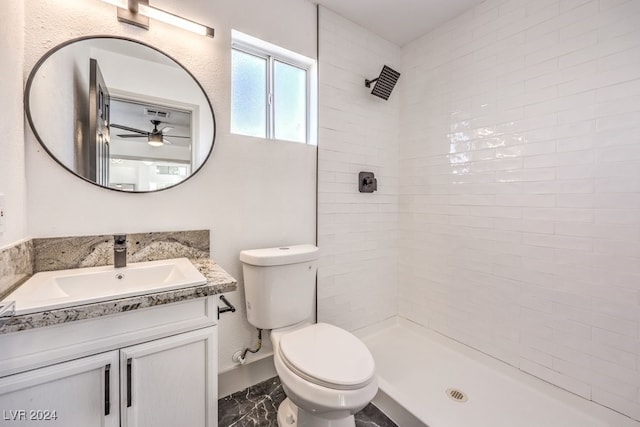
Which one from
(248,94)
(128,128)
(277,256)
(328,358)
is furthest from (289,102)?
(328,358)

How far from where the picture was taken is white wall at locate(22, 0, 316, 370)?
1097 mm

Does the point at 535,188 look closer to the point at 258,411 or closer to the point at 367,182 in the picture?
the point at 367,182

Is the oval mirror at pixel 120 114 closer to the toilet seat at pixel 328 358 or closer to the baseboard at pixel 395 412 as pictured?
the toilet seat at pixel 328 358

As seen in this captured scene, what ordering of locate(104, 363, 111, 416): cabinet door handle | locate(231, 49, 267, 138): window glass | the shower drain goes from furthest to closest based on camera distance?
locate(231, 49, 267, 138): window glass
the shower drain
locate(104, 363, 111, 416): cabinet door handle

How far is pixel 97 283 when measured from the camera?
3.53 feet

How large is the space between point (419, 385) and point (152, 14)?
7.78 feet

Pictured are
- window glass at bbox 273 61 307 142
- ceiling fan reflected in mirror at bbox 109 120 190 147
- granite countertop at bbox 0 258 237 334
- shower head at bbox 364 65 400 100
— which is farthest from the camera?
shower head at bbox 364 65 400 100

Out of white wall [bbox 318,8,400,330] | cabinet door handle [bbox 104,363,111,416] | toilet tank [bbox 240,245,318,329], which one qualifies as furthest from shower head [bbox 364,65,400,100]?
cabinet door handle [bbox 104,363,111,416]

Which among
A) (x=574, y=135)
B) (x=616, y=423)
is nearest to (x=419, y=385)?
(x=616, y=423)

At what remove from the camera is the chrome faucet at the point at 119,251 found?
114 centimetres

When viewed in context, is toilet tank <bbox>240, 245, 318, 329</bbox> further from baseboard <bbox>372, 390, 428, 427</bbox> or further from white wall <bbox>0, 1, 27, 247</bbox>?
white wall <bbox>0, 1, 27, 247</bbox>

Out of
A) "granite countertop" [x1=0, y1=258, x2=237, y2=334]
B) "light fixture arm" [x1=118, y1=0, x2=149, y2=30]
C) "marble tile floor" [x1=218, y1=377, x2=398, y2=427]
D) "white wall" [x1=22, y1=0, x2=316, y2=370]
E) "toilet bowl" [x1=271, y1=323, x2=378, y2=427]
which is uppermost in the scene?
"light fixture arm" [x1=118, y1=0, x2=149, y2=30]

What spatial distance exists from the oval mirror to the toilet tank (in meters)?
0.58

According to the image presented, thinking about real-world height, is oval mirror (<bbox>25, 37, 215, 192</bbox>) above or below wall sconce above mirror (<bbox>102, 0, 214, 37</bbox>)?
below
